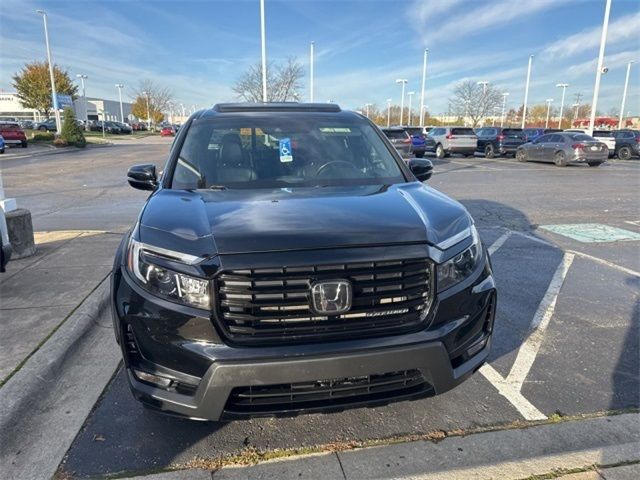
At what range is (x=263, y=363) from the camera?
2.07 m

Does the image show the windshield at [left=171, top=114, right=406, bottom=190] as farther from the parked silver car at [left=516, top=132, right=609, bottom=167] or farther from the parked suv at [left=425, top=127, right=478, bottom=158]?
the parked suv at [left=425, top=127, right=478, bottom=158]

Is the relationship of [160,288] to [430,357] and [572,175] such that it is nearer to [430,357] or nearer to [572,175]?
[430,357]

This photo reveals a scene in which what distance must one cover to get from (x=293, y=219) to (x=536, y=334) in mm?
2646

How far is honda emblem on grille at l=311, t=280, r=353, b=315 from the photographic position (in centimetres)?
214

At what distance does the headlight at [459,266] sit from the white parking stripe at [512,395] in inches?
42.0

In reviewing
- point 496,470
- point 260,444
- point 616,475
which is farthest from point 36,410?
point 616,475

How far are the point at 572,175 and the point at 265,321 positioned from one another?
1793 centimetres

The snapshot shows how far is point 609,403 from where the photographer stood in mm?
3012

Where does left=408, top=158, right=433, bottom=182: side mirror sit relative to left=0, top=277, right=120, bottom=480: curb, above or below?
above

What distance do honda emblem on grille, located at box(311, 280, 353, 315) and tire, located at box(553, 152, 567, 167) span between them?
868 inches

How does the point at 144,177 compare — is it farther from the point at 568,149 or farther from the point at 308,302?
the point at 568,149

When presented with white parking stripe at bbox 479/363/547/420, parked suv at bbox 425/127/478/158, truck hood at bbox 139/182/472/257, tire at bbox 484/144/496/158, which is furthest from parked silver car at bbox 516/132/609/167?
truck hood at bbox 139/182/472/257

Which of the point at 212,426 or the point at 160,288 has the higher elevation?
the point at 160,288

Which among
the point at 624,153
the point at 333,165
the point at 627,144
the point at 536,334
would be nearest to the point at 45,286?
the point at 333,165
